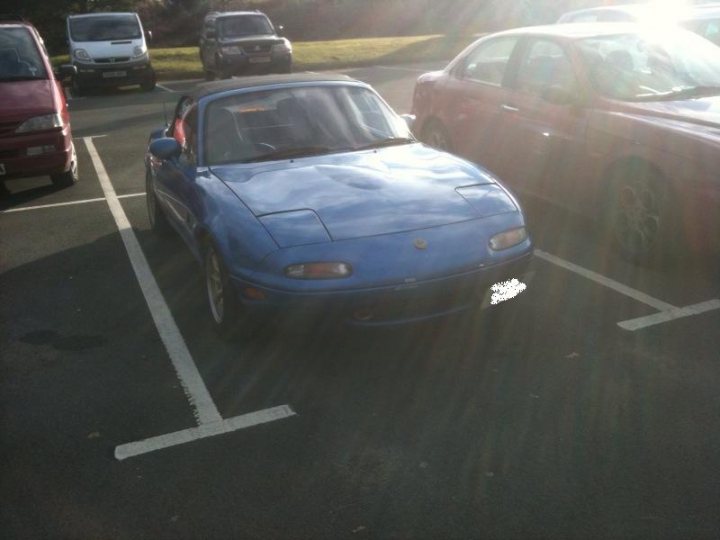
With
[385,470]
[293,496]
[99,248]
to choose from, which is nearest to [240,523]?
[293,496]

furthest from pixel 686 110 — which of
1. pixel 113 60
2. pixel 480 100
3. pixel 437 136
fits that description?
pixel 113 60

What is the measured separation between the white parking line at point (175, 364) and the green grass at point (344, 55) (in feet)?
57.4

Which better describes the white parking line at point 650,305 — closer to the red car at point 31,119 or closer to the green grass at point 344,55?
the red car at point 31,119

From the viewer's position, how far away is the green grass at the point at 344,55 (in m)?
25.1

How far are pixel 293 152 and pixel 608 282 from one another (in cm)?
234

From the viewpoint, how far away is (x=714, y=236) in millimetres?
5711

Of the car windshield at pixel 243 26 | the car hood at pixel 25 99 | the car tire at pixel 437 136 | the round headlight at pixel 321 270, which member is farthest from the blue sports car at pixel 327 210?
the car windshield at pixel 243 26

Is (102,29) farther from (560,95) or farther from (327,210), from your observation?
(327,210)

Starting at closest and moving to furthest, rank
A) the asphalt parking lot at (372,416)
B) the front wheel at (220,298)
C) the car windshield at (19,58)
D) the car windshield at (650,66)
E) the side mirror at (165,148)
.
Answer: the asphalt parking lot at (372,416) → the front wheel at (220,298) → the side mirror at (165,148) → the car windshield at (650,66) → the car windshield at (19,58)

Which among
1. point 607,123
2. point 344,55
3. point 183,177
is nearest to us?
point 183,177

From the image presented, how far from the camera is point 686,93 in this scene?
21.9 ft

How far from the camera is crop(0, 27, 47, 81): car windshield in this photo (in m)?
10.2

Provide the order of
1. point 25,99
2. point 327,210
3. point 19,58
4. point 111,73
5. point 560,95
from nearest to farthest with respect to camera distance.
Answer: point 327,210
point 560,95
point 25,99
point 19,58
point 111,73

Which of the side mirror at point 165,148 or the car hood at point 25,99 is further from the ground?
the side mirror at point 165,148
